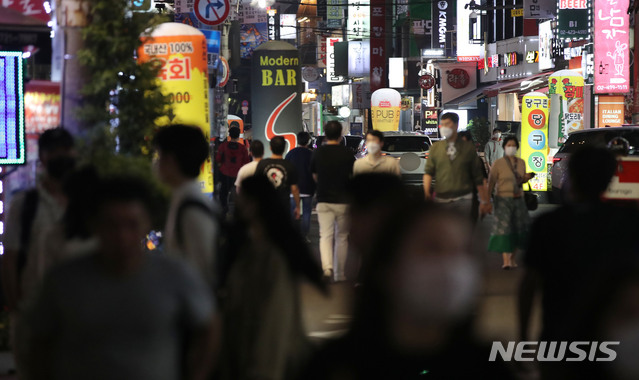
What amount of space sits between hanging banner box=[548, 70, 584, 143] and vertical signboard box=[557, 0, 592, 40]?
1.48 m

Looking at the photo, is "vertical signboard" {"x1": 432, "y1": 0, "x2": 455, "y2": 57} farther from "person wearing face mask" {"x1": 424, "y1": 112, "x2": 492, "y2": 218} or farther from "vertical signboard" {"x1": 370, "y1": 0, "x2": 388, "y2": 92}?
"person wearing face mask" {"x1": 424, "y1": 112, "x2": 492, "y2": 218}

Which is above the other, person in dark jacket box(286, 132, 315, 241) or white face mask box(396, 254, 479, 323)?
person in dark jacket box(286, 132, 315, 241)

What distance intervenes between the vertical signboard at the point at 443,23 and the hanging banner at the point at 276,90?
34.8 meters

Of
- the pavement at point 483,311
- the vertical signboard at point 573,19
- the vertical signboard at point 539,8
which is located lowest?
the pavement at point 483,311

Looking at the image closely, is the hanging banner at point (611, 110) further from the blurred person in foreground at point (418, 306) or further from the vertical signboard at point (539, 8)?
the blurred person in foreground at point (418, 306)

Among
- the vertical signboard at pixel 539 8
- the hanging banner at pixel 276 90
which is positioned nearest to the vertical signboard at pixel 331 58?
the vertical signboard at pixel 539 8

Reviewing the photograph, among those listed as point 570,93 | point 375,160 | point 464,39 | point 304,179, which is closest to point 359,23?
point 464,39

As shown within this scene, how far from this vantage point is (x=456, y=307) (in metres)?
2.35

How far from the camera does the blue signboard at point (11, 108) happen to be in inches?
357

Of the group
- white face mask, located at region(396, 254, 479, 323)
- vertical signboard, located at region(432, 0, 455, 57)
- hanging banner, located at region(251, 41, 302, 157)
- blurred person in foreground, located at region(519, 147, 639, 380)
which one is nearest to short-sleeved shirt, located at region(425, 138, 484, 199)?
blurred person in foreground, located at region(519, 147, 639, 380)

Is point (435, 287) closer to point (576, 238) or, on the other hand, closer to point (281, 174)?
point (576, 238)

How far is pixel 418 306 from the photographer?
232cm

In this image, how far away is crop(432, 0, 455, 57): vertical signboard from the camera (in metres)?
53.8

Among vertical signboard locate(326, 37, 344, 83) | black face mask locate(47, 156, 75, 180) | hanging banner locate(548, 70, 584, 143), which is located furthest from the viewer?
vertical signboard locate(326, 37, 344, 83)
